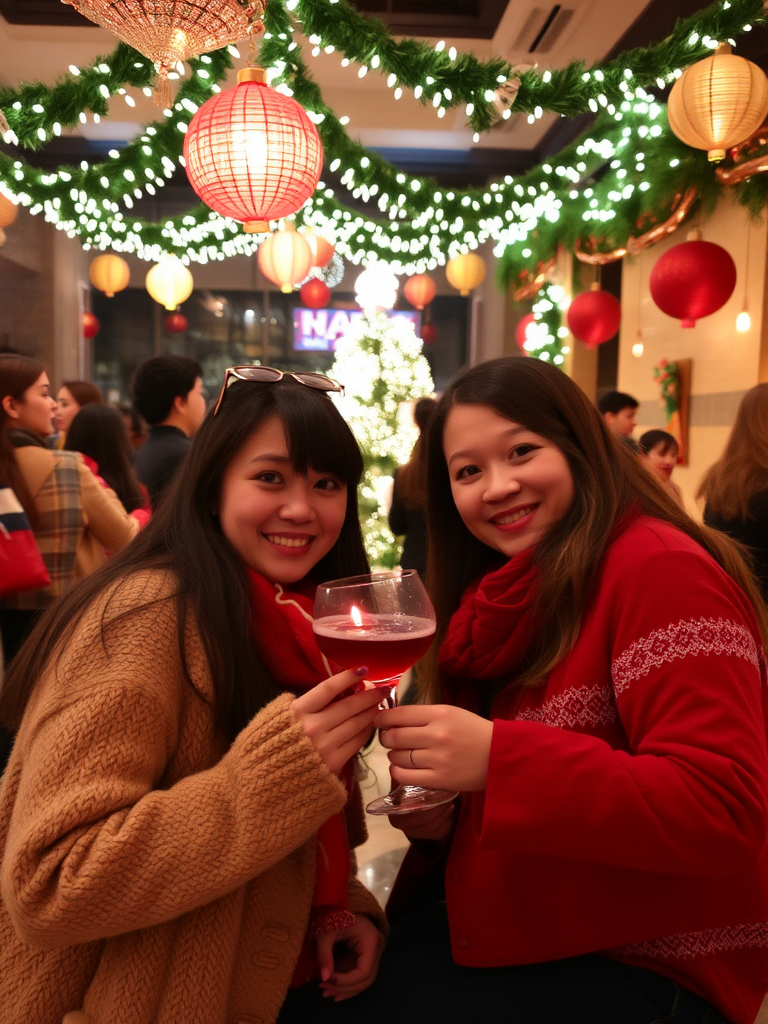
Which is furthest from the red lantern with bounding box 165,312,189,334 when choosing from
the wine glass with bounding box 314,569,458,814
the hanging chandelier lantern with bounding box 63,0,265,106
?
the wine glass with bounding box 314,569,458,814

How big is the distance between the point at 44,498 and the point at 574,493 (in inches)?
91.9

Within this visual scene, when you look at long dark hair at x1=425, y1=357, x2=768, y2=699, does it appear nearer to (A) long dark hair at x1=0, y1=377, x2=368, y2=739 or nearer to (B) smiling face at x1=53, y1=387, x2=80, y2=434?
(A) long dark hair at x1=0, y1=377, x2=368, y2=739

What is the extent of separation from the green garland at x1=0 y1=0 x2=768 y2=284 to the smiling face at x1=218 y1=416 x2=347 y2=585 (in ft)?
9.92

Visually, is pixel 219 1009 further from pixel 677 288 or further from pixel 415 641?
pixel 677 288

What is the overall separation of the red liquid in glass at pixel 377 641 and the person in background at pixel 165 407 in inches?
107

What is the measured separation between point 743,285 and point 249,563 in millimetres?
4926

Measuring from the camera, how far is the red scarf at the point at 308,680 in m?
1.25

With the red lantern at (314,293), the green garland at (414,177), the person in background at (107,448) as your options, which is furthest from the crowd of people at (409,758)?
the red lantern at (314,293)

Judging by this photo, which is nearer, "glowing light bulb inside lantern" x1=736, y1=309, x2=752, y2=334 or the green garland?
the green garland

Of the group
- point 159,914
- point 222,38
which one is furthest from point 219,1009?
point 222,38

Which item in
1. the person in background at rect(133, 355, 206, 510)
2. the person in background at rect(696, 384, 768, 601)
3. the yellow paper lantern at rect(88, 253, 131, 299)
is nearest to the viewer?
the person in background at rect(696, 384, 768, 601)

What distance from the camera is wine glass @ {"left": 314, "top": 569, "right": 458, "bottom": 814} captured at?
102cm

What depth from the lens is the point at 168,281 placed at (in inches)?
269

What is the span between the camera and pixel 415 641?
1046mm
